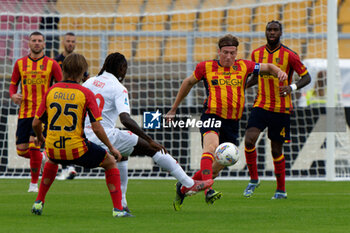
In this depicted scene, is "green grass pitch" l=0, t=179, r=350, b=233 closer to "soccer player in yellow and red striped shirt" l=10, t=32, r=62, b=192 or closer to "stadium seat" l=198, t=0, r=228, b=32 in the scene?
"soccer player in yellow and red striped shirt" l=10, t=32, r=62, b=192

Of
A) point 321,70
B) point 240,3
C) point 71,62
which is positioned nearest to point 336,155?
point 321,70

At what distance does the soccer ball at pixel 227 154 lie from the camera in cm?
797

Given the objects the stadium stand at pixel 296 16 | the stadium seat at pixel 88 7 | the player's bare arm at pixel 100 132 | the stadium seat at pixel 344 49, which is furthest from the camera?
the stadium seat at pixel 344 49

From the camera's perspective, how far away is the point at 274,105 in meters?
9.30

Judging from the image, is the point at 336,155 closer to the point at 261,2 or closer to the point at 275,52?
the point at 261,2

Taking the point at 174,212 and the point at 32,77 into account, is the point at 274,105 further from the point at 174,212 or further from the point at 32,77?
the point at 32,77

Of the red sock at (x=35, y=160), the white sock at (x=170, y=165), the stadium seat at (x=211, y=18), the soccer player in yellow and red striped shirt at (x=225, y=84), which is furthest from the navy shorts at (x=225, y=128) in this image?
the stadium seat at (x=211, y=18)

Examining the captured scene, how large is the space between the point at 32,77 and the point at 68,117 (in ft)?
13.7

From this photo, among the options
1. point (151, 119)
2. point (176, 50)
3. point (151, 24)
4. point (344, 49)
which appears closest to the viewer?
point (151, 119)

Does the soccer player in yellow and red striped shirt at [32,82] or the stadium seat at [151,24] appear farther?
the stadium seat at [151,24]

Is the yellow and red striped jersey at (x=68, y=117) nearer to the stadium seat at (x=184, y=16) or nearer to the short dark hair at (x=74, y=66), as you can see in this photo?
the short dark hair at (x=74, y=66)

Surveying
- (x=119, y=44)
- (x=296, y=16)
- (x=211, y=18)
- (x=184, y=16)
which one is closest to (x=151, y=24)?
(x=184, y=16)

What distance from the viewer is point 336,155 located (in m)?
13.0

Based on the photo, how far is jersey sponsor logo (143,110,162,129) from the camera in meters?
13.5
